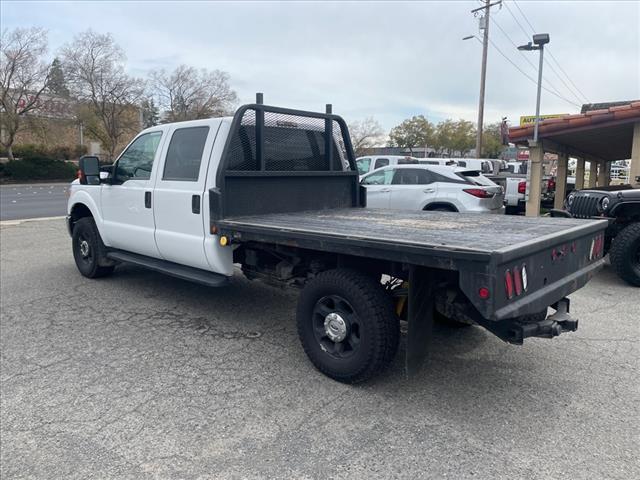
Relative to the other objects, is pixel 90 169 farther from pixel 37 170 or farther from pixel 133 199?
pixel 37 170

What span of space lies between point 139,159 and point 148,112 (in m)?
51.4

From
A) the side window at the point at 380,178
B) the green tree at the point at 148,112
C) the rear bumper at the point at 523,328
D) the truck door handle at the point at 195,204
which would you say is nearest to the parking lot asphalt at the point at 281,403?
the rear bumper at the point at 523,328

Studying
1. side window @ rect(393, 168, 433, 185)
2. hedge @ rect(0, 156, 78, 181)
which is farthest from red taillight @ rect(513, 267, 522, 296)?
hedge @ rect(0, 156, 78, 181)

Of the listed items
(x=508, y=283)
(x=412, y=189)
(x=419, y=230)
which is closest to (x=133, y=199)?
(x=419, y=230)

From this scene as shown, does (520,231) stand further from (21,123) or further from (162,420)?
(21,123)

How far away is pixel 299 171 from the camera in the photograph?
555 cm

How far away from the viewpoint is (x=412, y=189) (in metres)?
10.9

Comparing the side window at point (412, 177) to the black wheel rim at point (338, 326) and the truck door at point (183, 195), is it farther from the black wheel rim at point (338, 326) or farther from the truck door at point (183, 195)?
the black wheel rim at point (338, 326)

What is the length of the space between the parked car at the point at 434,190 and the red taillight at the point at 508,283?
717 centimetres

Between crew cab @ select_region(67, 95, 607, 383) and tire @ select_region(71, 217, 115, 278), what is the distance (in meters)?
0.03

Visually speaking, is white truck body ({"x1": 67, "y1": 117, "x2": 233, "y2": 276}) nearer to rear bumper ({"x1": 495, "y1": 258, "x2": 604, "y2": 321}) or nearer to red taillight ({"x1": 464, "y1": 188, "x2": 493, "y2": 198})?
rear bumper ({"x1": 495, "y1": 258, "x2": 604, "y2": 321})

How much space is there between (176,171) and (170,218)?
50 centimetres

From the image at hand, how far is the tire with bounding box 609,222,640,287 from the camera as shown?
22.4ft

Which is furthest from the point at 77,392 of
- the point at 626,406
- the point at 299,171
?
the point at 626,406
